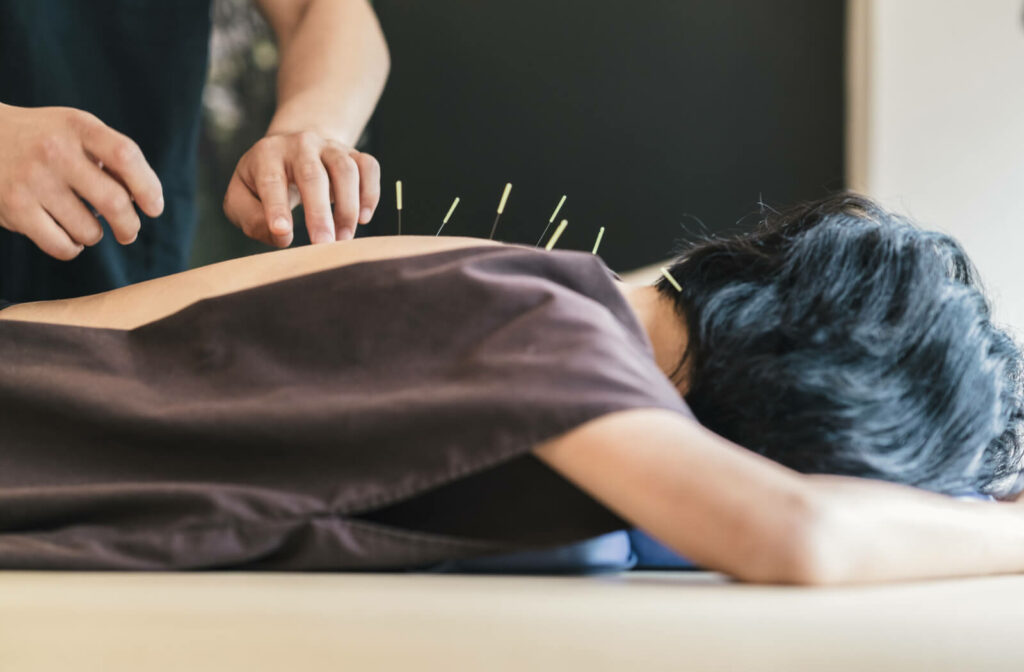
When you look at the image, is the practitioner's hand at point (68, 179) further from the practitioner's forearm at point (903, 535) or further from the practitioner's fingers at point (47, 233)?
the practitioner's forearm at point (903, 535)

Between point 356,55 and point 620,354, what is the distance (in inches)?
37.6

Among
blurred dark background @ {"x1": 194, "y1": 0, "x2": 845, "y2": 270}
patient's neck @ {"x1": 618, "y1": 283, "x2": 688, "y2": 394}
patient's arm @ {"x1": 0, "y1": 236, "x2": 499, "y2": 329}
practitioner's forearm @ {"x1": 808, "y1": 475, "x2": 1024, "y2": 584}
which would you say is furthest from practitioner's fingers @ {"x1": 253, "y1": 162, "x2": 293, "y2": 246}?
blurred dark background @ {"x1": 194, "y1": 0, "x2": 845, "y2": 270}

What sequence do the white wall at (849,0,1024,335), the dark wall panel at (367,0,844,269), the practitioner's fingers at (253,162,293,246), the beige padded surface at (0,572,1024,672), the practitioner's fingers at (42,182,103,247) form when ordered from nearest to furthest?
1. the beige padded surface at (0,572,1024,672)
2. the practitioner's fingers at (42,182,103,247)
3. the practitioner's fingers at (253,162,293,246)
4. the white wall at (849,0,1024,335)
5. the dark wall panel at (367,0,844,269)

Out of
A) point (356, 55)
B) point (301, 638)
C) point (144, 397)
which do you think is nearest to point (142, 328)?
point (144, 397)

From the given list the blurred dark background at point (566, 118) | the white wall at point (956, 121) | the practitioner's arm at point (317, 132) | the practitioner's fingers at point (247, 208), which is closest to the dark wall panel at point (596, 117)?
the blurred dark background at point (566, 118)

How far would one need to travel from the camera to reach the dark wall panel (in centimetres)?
268

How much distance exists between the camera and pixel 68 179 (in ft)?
2.71

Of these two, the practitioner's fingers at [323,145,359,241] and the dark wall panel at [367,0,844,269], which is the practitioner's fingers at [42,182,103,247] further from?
the dark wall panel at [367,0,844,269]

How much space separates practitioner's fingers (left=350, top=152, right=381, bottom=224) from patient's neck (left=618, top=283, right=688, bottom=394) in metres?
0.35

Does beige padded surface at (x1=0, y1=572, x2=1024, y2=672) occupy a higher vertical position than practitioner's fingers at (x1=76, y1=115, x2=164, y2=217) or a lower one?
lower

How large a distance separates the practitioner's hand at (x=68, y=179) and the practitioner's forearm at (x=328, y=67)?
388 mm

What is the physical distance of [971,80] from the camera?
7.97ft

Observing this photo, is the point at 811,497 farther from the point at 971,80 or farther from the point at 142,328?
the point at 971,80

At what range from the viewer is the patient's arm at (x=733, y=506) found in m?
0.60
